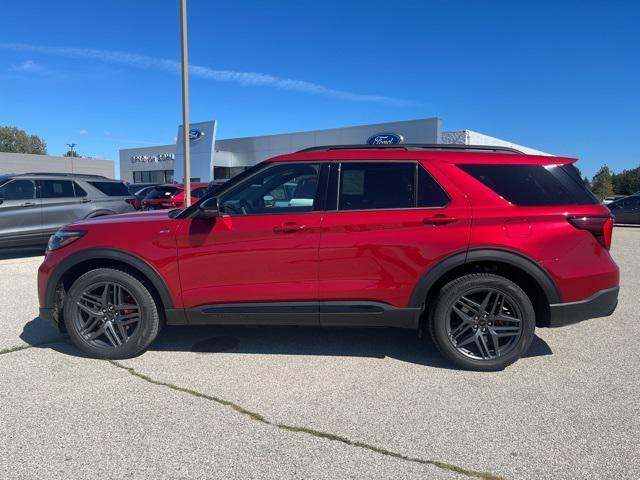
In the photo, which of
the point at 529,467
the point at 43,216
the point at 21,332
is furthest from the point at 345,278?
the point at 43,216

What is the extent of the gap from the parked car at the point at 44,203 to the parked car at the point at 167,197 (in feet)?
12.6

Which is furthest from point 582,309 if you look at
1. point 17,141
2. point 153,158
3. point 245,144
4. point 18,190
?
point 17,141

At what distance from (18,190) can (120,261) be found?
22.1 ft

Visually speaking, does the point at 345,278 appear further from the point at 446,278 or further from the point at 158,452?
the point at 158,452

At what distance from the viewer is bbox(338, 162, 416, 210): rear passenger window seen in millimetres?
3812

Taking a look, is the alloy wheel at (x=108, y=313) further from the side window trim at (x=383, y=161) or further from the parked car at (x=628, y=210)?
the parked car at (x=628, y=210)

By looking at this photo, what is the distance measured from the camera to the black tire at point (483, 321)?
12.2 ft

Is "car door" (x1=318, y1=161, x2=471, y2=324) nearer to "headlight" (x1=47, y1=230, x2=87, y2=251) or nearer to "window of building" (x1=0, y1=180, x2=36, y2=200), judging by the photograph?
"headlight" (x1=47, y1=230, x2=87, y2=251)

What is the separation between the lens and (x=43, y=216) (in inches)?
362

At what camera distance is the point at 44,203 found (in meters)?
9.26

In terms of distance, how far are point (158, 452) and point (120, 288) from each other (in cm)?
175

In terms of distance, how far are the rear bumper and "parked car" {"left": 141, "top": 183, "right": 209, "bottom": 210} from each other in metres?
11.5

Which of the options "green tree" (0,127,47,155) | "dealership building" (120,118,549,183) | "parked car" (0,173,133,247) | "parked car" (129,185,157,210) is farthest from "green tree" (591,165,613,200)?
"green tree" (0,127,47,155)

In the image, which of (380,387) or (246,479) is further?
(380,387)
